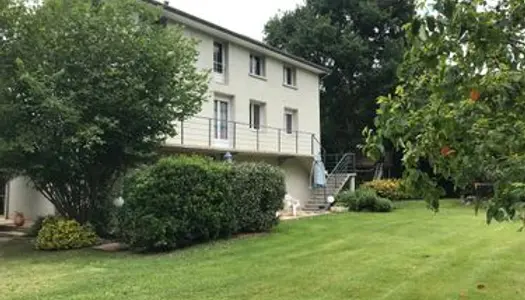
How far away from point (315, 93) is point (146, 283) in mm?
22580

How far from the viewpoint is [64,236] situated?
1374 centimetres

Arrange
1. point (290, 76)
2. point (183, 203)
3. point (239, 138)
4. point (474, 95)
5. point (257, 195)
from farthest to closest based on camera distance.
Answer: point (290, 76) → point (239, 138) → point (257, 195) → point (183, 203) → point (474, 95)

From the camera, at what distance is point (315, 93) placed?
100 feet

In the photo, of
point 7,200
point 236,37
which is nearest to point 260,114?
point 236,37

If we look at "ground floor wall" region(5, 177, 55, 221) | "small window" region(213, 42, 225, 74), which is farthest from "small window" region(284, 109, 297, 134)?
"ground floor wall" region(5, 177, 55, 221)

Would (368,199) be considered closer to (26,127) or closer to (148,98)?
(148,98)

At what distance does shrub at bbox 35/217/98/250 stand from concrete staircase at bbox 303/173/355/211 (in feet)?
44.4

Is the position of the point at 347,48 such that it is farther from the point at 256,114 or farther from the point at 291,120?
the point at 256,114

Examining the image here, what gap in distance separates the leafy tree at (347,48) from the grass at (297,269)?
21079 mm

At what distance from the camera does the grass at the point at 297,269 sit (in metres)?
8.30

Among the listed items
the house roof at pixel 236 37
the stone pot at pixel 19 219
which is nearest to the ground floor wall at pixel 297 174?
the house roof at pixel 236 37

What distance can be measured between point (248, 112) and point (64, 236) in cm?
1249

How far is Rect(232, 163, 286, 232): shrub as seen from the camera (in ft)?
50.0

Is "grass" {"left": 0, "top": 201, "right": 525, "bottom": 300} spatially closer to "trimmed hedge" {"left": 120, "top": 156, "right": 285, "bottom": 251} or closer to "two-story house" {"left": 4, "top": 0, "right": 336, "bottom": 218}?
"trimmed hedge" {"left": 120, "top": 156, "right": 285, "bottom": 251}
